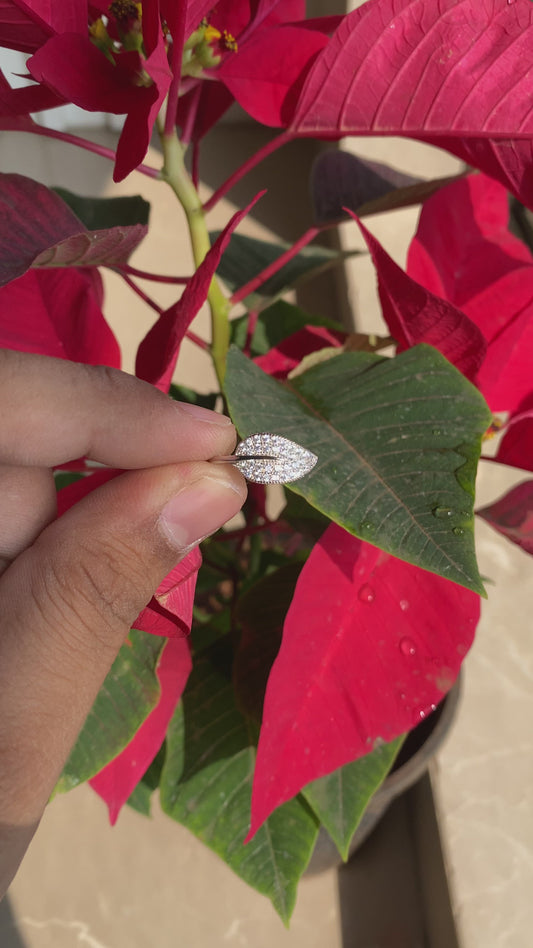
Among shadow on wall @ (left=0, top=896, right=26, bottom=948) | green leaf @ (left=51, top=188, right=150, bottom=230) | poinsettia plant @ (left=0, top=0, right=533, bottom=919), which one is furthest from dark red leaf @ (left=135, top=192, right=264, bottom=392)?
shadow on wall @ (left=0, top=896, right=26, bottom=948)

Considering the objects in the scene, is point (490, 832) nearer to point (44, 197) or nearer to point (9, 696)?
point (9, 696)

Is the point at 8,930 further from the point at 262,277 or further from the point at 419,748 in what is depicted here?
the point at 262,277

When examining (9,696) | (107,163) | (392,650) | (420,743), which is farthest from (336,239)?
(9,696)

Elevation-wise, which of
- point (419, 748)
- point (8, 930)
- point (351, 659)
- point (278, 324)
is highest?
point (278, 324)

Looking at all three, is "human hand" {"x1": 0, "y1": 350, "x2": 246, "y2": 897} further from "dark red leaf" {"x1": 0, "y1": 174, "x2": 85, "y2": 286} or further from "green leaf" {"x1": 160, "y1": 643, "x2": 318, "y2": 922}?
"green leaf" {"x1": 160, "y1": 643, "x2": 318, "y2": 922}

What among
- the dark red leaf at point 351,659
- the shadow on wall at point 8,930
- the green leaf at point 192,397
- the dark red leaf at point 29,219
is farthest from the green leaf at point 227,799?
the shadow on wall at point 8,930

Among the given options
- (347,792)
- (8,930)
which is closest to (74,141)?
(347,792)

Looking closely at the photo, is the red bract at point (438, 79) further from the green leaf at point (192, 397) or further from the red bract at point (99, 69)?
the green leaf at point (192, 397)
